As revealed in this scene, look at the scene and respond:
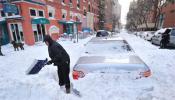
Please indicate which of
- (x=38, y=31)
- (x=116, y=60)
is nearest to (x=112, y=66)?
(x=116, y=60)

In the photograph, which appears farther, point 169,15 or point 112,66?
point 169,15

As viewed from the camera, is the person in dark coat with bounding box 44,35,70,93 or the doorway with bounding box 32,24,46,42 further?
the doorway with bounding box 32,24,46,42

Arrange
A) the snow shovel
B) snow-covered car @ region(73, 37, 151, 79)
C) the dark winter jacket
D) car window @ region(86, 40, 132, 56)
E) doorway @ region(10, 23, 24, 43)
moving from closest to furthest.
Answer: snow-covered car @ region(73, 37, 151, 79), the dark winter jacket, car window @ region(86, 40, 132, 56), the snow shovel, doorway @ region(10, 23, 24, 43)

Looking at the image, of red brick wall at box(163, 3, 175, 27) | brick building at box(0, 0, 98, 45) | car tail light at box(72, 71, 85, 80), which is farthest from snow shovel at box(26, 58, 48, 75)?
red brick wall at box(163, 3, 175, 27)

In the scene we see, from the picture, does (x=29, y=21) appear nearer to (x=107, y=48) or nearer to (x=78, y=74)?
(x=107, y=48)

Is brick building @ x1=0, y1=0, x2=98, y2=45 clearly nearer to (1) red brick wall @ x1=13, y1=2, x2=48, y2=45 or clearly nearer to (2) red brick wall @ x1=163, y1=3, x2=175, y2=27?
(1) red brick wall @ x1=13, y1=2, x2=48, y2=45

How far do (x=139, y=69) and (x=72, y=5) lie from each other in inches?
1069

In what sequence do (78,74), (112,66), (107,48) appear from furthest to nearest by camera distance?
(107,48) → (78,74) → (112,66)

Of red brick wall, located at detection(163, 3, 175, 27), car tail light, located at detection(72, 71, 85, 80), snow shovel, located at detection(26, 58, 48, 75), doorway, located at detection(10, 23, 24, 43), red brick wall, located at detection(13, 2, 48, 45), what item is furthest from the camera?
red brick wall, located at detection(163, 3, 175, 27)

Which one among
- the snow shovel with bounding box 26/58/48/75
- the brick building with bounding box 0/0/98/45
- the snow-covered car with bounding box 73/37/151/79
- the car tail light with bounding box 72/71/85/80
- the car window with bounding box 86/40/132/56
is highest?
the brick building with bounding box 0/0/98/45

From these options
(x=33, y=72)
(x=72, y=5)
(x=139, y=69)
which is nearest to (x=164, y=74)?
(x=139, y=69)

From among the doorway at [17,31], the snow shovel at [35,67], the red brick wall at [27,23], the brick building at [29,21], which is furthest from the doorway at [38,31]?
the snow shovel at [35,67]

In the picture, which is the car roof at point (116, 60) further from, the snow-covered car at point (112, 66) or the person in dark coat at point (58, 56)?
the person in dark coat at point (58, 56)

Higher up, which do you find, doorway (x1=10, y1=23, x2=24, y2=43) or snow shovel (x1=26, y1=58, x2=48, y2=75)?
doorway (x1=10, y1=23, x2=24, y2=43)
